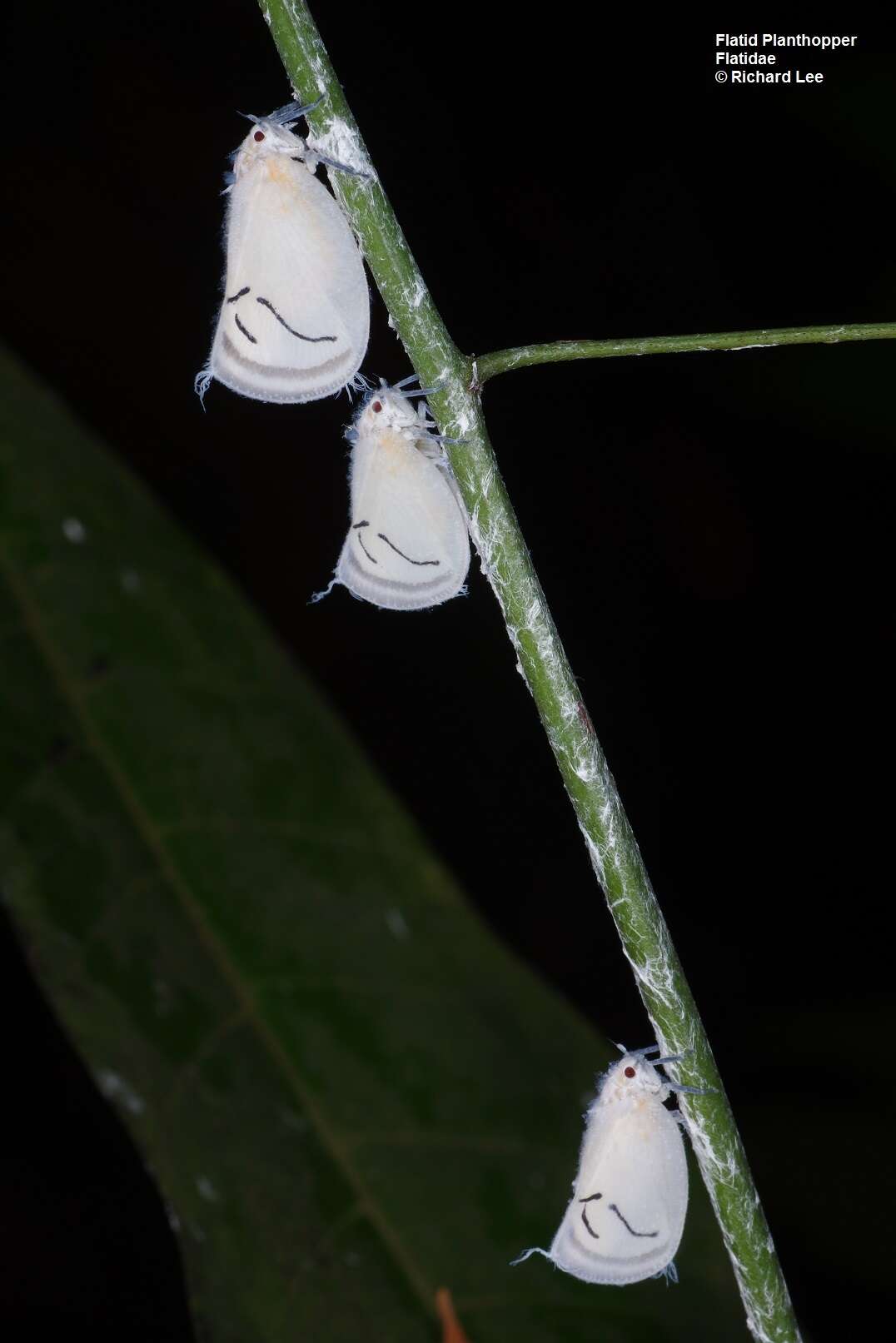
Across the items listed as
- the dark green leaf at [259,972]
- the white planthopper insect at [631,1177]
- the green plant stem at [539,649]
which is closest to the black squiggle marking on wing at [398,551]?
the green plant stem at [539,649]

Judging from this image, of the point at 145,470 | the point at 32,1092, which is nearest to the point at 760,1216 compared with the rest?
the point at 32,1092

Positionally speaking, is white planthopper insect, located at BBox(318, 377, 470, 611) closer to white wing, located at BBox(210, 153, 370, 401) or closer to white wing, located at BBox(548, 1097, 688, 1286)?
white wing, located at BBox(210, 153, 370, 401)

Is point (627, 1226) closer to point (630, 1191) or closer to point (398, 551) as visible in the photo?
point (630, 1191)

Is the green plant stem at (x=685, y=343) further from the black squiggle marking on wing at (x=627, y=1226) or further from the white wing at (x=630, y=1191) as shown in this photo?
the black squiggle marking on wing at (x=627, y=1226)

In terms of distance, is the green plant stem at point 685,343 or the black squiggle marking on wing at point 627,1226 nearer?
the green plant stem at point 685,343

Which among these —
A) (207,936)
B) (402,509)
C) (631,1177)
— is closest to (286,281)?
(402,509)
